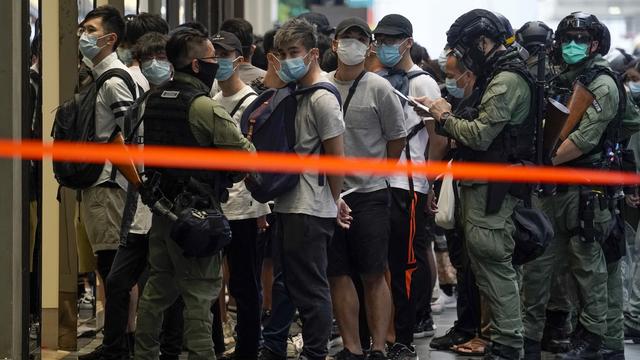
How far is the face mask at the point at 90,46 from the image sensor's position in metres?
8.20

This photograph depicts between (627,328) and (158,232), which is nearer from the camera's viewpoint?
(158,232)

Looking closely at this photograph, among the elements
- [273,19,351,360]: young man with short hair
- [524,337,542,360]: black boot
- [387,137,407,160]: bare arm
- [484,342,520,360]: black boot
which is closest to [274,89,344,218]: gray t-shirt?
[273,19,351,360]: young man with short hair

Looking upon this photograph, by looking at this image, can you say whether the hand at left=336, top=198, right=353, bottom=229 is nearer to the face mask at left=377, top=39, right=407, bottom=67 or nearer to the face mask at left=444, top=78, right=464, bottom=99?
the face mask at left=444, top=78, right=464, bottom=99

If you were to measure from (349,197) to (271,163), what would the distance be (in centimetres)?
94

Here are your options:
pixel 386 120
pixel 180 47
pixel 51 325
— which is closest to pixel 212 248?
pixel 180 47

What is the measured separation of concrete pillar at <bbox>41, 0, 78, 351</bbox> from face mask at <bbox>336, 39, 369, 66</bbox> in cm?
171

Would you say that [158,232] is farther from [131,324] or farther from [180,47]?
[131,324]

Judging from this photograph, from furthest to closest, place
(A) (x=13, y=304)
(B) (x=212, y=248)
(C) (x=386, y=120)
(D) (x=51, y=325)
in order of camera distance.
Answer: (D) (x=51, y=325) → (C) (x=386, y=120) → (A) (x=13, y=304) → (B) (x=212, y=248)

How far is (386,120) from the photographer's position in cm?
808

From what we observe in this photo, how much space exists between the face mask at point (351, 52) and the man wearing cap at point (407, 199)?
2.62 ft

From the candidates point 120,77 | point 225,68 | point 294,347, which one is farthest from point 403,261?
point 120,77

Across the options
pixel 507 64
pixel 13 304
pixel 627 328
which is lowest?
pixel 627 328

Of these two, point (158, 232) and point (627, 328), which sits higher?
point (158, 232)

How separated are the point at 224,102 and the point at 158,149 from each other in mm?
1606
